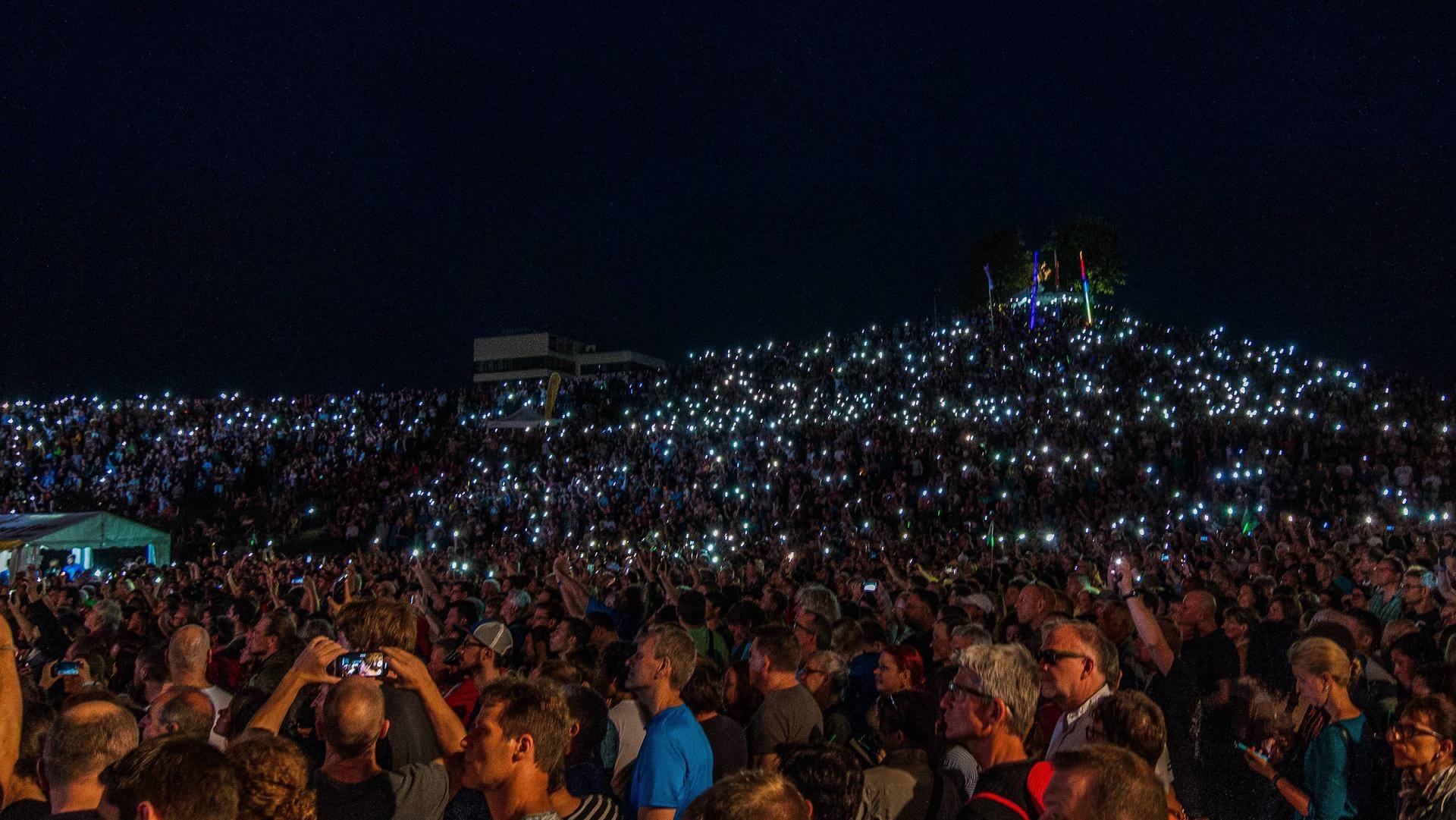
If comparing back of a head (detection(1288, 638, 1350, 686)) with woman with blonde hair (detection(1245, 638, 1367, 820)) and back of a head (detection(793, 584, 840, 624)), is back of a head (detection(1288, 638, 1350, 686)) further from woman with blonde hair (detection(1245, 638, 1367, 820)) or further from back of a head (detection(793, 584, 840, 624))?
back of a head (detection(793, 584, 840, 624))

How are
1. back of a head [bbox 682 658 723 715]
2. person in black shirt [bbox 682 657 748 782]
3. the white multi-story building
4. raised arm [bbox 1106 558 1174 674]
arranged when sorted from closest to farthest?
1. person in black shirt [bbox 682 657 748 782]
2. back of a head [bbox 682 658 723 715]
3. raised arm [bbox 1106 558 1174 674]
4. the white multi-story building

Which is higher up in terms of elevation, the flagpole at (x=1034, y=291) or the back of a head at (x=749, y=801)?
the flagpole at (x=1034, y=291)

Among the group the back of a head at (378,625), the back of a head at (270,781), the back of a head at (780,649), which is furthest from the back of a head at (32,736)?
the back of a head at (780,649)

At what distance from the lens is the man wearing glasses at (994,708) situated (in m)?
3.25

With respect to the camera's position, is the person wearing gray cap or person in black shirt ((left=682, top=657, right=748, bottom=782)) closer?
person in black shirt ((left=682, top=657, right=748, bottom=782))

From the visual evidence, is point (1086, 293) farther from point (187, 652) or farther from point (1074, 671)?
point (187, 652)

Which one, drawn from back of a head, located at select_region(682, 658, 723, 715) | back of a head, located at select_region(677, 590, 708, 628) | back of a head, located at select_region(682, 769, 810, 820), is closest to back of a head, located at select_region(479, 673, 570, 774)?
back of a head, located at select_region(682, 769, 810, 820)

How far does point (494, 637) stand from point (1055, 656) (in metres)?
2.42

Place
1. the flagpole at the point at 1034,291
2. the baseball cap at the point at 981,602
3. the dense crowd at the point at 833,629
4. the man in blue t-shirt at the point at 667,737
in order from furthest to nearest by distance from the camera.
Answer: the flagpole at the point at 1034,291 < the baseball cap at the point at 981,602 < the man in blue t-shirt at the point at 667,737 < the dense crowd at the point at 833,629

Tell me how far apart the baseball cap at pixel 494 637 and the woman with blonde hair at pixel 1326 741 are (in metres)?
3.18

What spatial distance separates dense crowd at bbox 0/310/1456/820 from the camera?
119 inches

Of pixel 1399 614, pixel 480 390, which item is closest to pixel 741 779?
pixel 1399 614

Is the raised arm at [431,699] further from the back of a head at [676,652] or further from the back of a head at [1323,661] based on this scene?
the back of a head at [1323,661]

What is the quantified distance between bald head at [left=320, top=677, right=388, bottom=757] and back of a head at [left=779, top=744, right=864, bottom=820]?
4.25 ft
